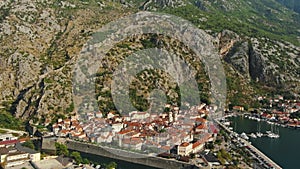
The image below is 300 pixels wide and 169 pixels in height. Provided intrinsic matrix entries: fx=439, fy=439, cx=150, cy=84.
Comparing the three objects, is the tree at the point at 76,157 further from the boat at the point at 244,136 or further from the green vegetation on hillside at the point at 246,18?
the green vegetation on hillside at the point at 246,18

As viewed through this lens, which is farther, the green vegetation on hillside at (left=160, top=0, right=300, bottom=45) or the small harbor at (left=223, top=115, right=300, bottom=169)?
the green vegetation on hillside at (left=160, top=0, right=300, bottom=45)

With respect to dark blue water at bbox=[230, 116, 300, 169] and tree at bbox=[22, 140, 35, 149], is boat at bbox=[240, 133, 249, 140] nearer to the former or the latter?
dark blue water at bbox=[230, 116, 300, 169]

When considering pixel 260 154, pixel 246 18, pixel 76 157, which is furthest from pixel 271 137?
pixel 246 18

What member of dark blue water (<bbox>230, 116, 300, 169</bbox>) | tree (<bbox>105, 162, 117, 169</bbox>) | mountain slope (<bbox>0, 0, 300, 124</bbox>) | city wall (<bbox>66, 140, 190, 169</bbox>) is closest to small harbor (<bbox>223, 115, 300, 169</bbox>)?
dark blue water (<bbox>230, 116, 300, 169</bbox>)

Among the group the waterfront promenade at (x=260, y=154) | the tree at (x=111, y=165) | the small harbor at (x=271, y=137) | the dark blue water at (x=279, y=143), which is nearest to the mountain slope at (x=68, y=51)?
the small harbor at (x=271, y=137)

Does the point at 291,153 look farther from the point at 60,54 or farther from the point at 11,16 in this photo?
the point at 11,16

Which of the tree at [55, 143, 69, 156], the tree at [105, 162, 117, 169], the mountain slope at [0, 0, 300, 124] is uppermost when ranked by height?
the mountain slope at [0, 0, 300, 124]
